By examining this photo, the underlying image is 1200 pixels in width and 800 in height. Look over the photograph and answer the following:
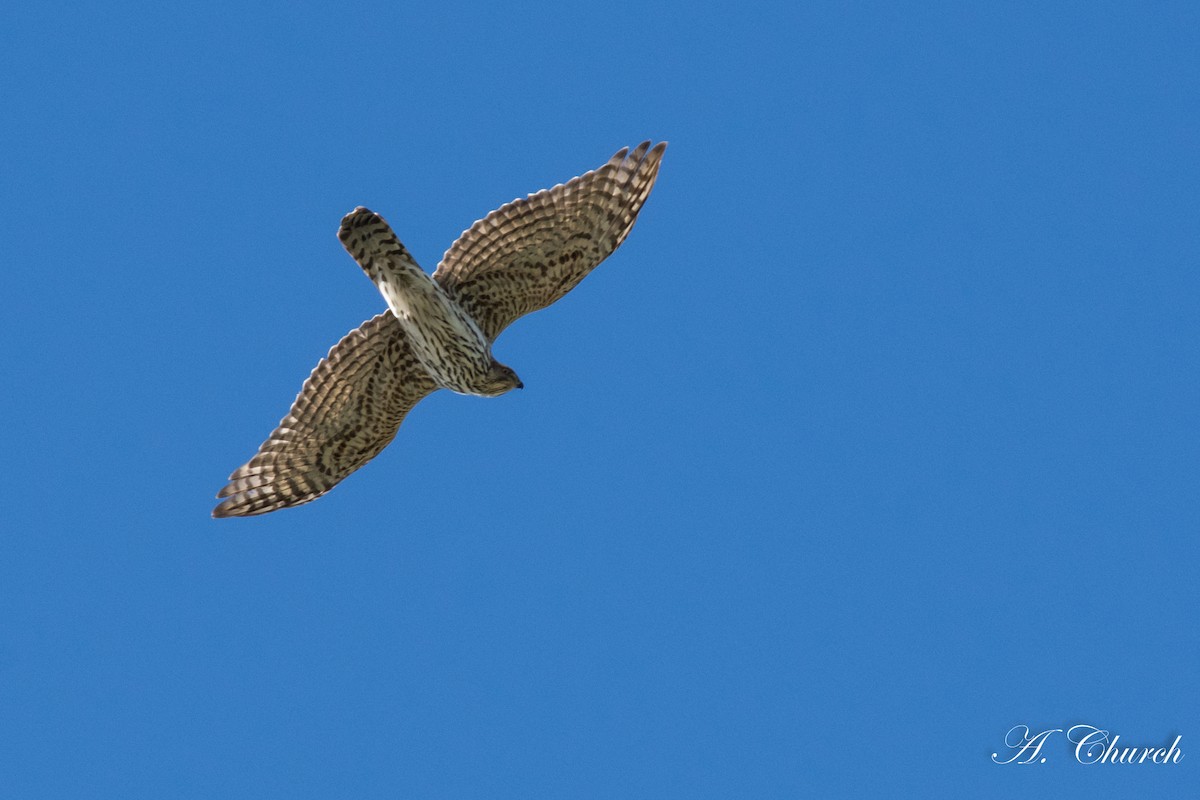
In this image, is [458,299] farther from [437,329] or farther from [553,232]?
[553,232]

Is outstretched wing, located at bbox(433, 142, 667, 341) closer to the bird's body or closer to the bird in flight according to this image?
the bird in flight

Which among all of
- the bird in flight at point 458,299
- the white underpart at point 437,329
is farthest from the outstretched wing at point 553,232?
the white underpart at point 437,329

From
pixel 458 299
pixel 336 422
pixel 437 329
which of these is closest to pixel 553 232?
pixel 458 299

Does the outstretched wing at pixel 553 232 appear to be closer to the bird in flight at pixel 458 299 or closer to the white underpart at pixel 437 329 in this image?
the bird in flight at pixel 458 299

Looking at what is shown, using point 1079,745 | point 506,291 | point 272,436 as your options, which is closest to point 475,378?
point 506,291

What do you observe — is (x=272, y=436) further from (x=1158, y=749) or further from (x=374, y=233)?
(x=1158, y=749)

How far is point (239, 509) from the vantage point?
15.8 metres

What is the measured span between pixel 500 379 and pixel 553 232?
4.28ft

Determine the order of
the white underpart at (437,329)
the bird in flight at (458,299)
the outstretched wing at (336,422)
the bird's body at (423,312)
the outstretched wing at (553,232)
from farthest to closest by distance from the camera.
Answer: the outstretched wing at (336,422) < the outstretched wing at (553,232) < the bird in flight at (458,299) < the white underpart at (437,329) < the bird's body at (423,312)

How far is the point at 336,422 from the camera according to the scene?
15.7m

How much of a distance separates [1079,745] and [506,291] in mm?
6065

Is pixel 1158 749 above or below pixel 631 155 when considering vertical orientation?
below

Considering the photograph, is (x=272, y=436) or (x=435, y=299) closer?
(x=435, y=299)

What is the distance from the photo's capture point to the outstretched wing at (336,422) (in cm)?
1538
